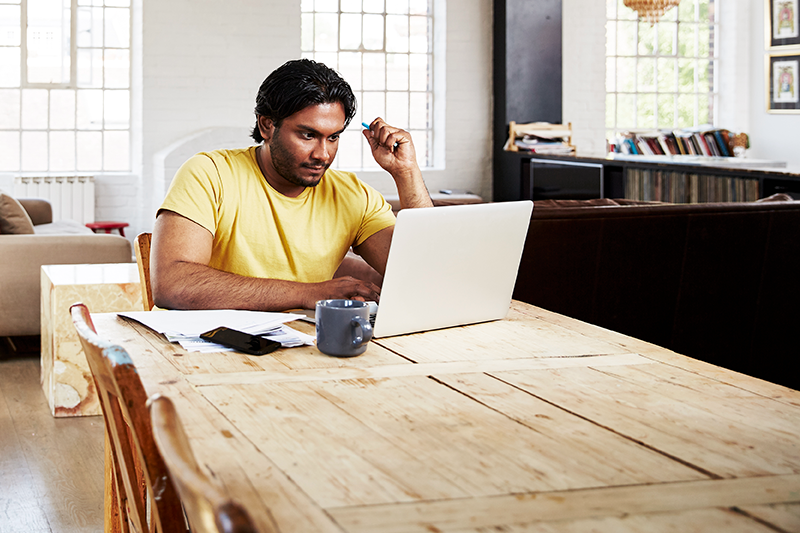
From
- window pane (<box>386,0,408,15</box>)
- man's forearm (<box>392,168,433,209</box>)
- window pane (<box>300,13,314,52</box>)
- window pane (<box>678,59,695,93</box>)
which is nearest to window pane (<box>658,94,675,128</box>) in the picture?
window pane (<box>678,59,695,93</box>)

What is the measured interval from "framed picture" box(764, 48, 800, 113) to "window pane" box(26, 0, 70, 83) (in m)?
6.54

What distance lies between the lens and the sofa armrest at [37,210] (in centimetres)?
610

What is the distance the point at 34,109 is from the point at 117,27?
1.00 meters

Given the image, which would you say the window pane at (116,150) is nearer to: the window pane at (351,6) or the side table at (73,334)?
the window pane at (351,6)

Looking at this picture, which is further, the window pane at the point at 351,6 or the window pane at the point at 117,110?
the window pane at the point at 351,6

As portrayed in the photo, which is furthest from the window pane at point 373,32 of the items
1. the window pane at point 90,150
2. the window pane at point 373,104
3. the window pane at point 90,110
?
the window pane at point 90,150

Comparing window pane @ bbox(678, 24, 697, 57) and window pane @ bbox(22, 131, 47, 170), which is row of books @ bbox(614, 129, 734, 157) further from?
window pane @ bbox(22, 131, 47, 170)

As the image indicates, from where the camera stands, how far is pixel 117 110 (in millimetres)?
7434

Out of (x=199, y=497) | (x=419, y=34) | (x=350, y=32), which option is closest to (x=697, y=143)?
(x=419, y=34)

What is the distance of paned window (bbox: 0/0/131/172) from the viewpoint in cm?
711

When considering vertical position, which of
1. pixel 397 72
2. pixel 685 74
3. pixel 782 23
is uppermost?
pixel 782 23

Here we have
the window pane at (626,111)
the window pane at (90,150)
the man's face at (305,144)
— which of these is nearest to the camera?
the man's face at (305,144)

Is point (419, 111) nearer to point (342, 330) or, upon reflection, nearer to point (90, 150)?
point (90, 150)

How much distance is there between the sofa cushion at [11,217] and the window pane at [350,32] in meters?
4.41
